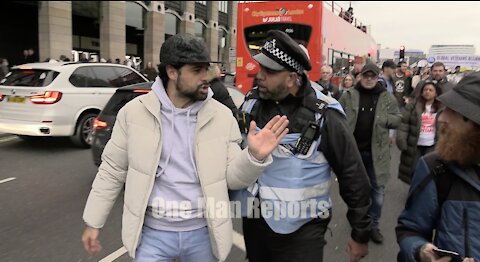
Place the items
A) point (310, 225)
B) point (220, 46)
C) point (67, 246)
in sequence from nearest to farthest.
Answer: point (310, 225), point (67, 246), point (220, 46)

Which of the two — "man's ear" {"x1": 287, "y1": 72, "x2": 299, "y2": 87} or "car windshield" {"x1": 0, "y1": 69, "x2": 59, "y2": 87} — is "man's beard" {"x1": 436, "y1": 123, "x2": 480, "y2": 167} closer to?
"man's ear" {"x1": 287, "y1": 72, "x2": 299, "y2": 87}

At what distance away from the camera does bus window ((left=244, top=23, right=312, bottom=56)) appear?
11164mm

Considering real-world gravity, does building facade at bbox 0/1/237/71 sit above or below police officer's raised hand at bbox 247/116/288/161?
above

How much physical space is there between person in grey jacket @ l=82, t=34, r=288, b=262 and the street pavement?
3.36ft

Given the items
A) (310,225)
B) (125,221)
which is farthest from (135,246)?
(310,225)

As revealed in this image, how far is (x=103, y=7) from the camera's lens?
2459 cm

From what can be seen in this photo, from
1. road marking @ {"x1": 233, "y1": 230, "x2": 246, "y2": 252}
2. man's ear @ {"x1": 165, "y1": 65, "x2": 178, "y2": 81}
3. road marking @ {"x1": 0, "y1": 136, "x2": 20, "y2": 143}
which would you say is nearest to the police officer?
man's ear @ {"x1": 165, "y1": 65, "x2": 178, "y2": 81}

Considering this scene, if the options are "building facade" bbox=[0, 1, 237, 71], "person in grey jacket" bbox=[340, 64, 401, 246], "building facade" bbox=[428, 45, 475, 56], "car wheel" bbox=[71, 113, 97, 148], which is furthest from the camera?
"building facade" bbox=[0, 1, 237, 71]

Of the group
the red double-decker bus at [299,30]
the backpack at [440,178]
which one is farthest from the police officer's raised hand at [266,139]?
the red double-decker bus at [299,30]

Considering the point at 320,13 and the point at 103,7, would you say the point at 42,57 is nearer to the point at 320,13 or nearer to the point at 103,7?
the point at 103,7

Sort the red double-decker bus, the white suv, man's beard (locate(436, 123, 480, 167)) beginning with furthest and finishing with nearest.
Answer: the red double-decker bus < the white suv < man's beard (locate(436, 123, 480, 167))

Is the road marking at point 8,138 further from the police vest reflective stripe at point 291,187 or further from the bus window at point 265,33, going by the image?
the police vest reflective stripe at point 291,187

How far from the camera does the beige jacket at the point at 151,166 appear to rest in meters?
1.95

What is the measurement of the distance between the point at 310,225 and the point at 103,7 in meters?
25.4
